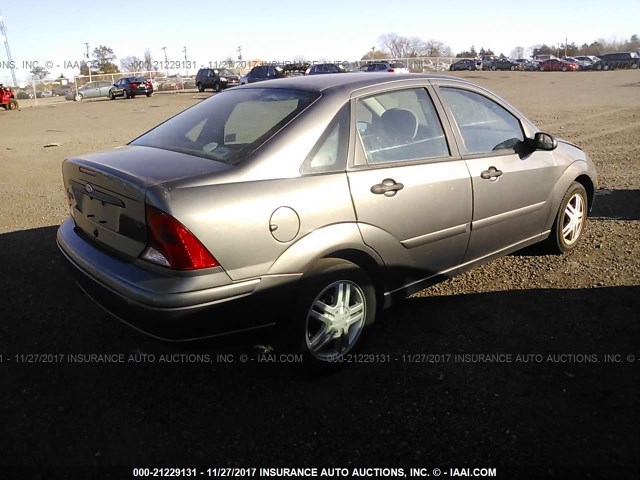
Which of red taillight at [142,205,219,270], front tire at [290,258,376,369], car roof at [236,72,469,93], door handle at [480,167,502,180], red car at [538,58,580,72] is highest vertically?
red car at [538,58,580,72]

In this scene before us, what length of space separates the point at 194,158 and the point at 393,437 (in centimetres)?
183

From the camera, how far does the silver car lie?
98.1 inches

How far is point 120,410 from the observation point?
2742mm

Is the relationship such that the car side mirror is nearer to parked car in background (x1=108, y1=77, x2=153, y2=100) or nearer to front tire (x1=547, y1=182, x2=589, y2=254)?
front tire (x1=547, y1=182, x2=589, y2=254)

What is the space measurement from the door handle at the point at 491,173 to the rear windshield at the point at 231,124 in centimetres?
135

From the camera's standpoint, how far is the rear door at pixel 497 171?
362cm

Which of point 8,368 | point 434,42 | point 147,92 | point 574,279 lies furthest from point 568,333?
point 434,42

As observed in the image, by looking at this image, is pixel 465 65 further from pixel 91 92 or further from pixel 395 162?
pixel 395 162

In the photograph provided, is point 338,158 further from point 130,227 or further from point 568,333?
point 568,333

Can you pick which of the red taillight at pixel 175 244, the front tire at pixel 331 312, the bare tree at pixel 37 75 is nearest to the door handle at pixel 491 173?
the front tire at pixel 331 312

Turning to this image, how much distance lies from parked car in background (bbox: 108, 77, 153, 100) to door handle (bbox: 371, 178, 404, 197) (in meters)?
36.0

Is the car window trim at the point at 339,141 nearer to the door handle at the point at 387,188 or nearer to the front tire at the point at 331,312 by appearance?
the door handle at the point at 387,188

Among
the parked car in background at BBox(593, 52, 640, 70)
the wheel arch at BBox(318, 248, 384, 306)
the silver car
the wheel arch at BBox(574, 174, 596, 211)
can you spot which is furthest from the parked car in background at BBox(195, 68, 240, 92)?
the parked car in background at BBox(593, 52, 640, 70)

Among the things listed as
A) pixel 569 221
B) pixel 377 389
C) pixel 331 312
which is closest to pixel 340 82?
pixel 331 312
